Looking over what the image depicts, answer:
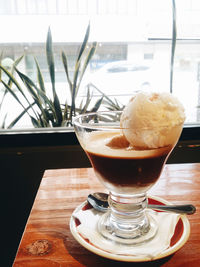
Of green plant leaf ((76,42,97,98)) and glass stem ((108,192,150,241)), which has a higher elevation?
green plant leaf ((76,42,97,98))

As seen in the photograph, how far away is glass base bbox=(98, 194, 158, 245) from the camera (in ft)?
1.48

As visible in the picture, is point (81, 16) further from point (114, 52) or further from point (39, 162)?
point (39, 162)

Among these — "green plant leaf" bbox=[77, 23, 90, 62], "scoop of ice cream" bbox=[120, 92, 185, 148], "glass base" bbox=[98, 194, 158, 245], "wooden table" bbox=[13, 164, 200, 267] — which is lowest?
"wooden table" bbox=[13, 164, 200, 267]

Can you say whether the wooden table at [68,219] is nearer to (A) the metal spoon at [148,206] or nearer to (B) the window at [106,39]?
(A) the metal spoon at [148,206]

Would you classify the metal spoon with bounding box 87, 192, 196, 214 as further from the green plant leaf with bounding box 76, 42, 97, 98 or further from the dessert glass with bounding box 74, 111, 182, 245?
the green plant leaf with bounding box 76, 42, 97, 98

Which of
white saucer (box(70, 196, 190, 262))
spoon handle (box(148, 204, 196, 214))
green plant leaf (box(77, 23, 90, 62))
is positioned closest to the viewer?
white saucer (box(70, 196, 190, 262))

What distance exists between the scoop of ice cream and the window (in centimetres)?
87

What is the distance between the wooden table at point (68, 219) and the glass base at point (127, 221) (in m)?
0.05

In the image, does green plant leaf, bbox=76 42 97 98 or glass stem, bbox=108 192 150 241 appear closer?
glass stem, bbox=108 192 150 241

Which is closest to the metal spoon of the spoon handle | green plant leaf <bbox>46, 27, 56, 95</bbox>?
the spoon handle

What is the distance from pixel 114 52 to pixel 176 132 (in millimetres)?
958

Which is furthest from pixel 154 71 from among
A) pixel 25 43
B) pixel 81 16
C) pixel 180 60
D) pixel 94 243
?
pixel 94 243

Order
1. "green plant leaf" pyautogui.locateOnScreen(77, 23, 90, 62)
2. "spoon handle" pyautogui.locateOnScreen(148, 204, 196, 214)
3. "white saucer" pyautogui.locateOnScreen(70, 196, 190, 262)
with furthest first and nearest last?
"green plant leaf" pyautogui.locateOnScreen(77, 23, 90, 62)
"spoon handle" pyautogui.locateOnScreen(148, 204, 196, 214)
"white saucer" pyautogui.locateOnScreen(70, 196, 190, 262)

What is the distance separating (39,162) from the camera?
1.21 metres
